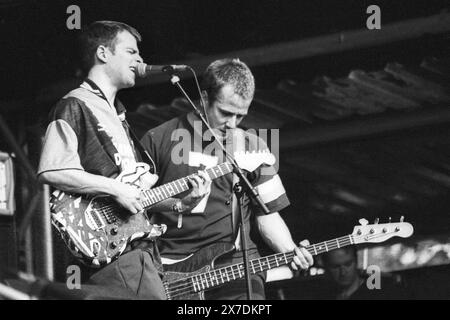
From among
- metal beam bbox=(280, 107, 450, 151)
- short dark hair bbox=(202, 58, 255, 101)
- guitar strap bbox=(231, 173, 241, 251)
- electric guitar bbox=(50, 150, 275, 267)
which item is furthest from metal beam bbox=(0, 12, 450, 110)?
electric guitar bbox=(50, 150, 275, 267)

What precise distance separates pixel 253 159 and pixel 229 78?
42 cm

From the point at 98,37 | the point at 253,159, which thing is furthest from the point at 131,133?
the point at 253,159

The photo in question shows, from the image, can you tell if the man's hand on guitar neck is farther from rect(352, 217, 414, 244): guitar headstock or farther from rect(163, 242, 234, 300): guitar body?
rect(352, 217, 414, 244): guitar headstock

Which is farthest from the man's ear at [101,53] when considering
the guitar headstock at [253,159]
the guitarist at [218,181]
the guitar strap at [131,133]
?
the guitar headstock at [253,159]

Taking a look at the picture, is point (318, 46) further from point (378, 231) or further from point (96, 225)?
point (96, 225)

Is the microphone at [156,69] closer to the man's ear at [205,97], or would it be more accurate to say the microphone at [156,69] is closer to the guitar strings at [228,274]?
the man's ear at [205,97]

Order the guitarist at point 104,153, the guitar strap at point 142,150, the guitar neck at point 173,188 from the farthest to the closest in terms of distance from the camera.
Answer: the guitar strap at point 142,150
the guitar neck at point 173,188
the guitarist at point 104,153

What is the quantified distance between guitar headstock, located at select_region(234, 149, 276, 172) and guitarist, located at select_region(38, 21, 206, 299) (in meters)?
0.28

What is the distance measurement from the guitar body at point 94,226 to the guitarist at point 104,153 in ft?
0.13

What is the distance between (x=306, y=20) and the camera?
17.7ft

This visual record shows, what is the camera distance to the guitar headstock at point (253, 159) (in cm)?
490

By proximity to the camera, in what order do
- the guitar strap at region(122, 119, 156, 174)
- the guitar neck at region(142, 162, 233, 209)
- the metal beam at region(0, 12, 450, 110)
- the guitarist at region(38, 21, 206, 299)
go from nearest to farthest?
1. the guitarist at region(38, 21, 206, 299)
2. the guitar neck at region(142, 162, 233, 209)
3. the guitar strap at region(122, 119, 156, 174)
4. the metal beam at region(0, 12, 450, 110)

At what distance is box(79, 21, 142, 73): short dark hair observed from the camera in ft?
15.9

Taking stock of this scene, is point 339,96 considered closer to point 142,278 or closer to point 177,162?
point 177,162
